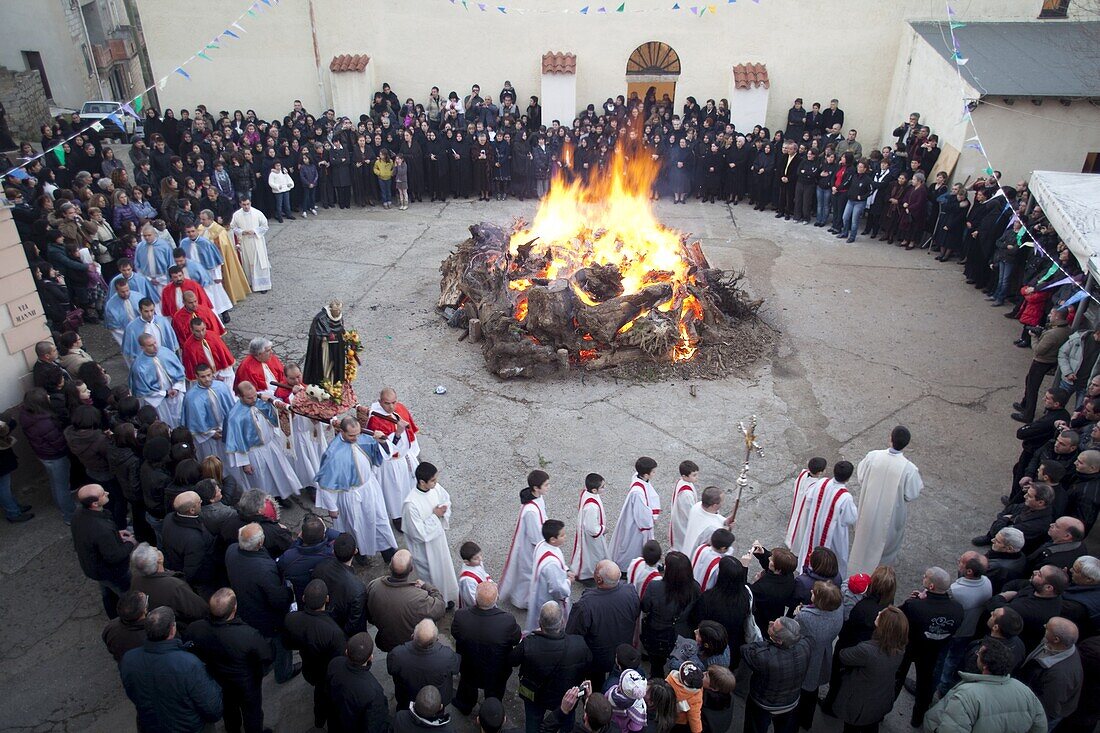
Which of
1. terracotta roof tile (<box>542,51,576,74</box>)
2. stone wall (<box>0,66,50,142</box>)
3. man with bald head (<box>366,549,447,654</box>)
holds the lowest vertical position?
man with bald head (<box>366,549,447,654</box>)

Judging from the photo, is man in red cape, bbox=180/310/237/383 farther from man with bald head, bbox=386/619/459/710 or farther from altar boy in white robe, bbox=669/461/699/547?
altar boy in white robe, bbox=669/461/699/547

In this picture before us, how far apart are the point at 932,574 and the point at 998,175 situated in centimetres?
1129

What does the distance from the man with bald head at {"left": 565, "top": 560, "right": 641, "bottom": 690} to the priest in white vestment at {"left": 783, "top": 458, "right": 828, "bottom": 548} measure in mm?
2318

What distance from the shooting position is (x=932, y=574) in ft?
18.1

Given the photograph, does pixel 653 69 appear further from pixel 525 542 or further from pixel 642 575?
pixel 642 575

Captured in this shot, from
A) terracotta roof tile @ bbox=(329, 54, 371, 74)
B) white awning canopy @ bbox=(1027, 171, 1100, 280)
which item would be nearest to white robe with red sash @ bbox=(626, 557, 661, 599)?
white awning canopy @ bbox=(1027, 171, 1100, 280)

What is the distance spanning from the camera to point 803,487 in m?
7.16

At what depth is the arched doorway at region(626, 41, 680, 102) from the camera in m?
19.7

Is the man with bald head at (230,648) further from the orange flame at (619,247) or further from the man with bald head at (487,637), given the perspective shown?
the orange flame at (619,247)

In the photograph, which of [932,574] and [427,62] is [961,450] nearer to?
[932,574]

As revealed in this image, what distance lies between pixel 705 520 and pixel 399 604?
8.47 feet

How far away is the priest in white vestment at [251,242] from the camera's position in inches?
523

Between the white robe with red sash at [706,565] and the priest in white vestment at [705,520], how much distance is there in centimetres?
23

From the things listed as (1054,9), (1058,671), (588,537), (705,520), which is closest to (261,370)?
(588,537)
